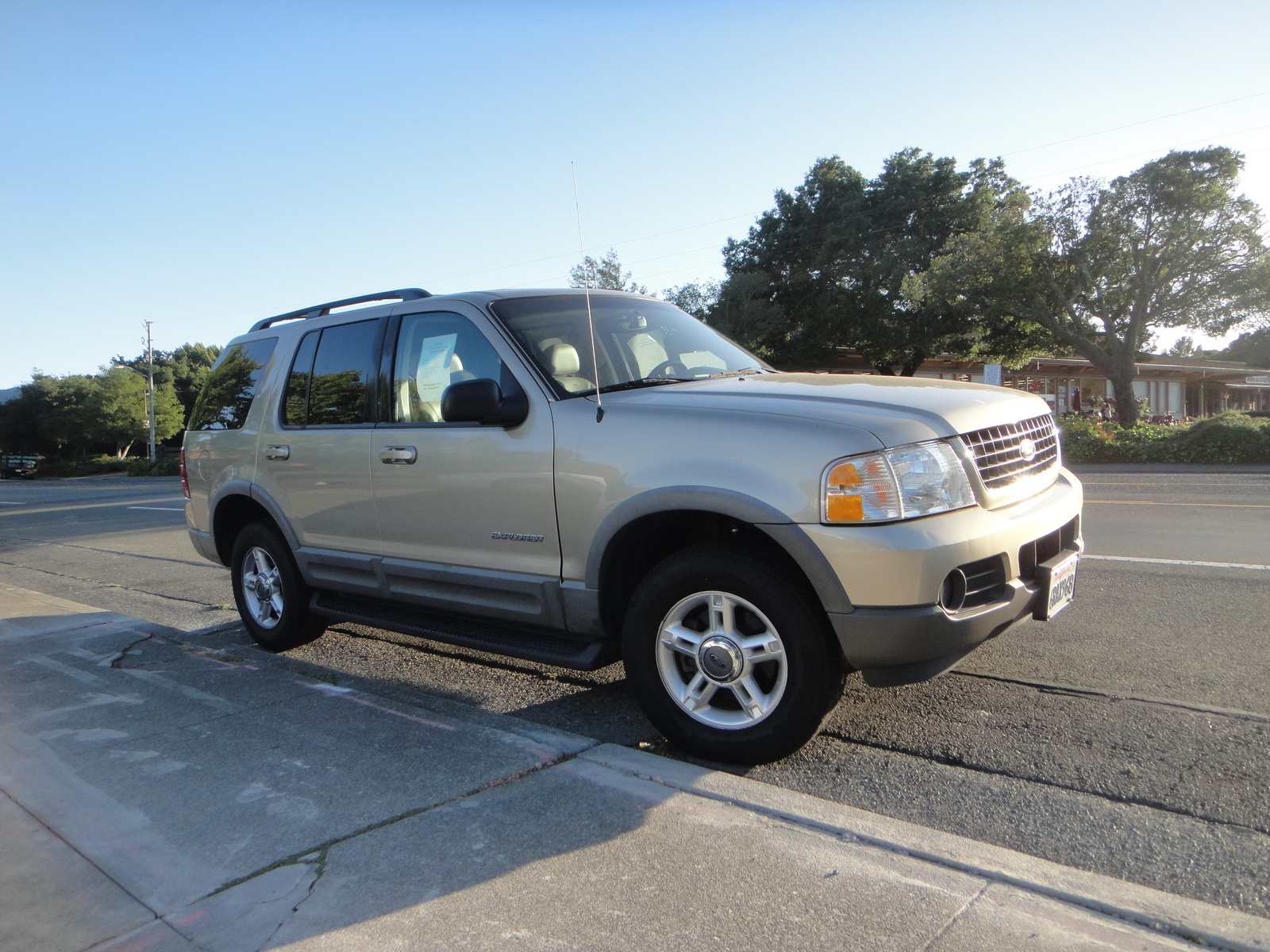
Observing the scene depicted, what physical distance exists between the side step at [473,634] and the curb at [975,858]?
15.8 inches

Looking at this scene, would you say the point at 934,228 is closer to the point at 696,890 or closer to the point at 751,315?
the point at 751,315

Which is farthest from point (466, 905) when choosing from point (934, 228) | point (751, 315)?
point (934, 228)

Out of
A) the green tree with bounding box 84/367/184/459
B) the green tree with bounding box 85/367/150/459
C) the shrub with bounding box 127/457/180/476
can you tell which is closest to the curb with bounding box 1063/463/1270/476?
the shrub with bounding box 127/457/180/476

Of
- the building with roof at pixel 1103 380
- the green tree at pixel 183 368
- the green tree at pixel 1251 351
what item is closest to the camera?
the building with roof at pixel 1103 380

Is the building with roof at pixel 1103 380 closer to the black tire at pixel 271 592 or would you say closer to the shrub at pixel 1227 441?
the shrub at pixel 1227 441

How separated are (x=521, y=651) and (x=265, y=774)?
108 cm

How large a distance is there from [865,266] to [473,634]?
1728 inches

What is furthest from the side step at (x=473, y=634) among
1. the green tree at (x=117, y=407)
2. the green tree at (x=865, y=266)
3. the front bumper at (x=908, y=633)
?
the green tree at (x=117, y=407)

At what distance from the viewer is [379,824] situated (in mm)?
3057

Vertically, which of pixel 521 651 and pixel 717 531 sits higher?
pixel 717 531

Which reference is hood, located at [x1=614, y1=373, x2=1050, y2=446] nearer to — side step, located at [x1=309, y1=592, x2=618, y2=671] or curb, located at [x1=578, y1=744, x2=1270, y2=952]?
side step, located at [x1=309, y1=592, x2=618, y2=671]

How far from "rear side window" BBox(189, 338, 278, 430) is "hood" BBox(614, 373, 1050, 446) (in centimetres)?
282

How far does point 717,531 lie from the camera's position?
375cm

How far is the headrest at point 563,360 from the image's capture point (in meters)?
4.09
